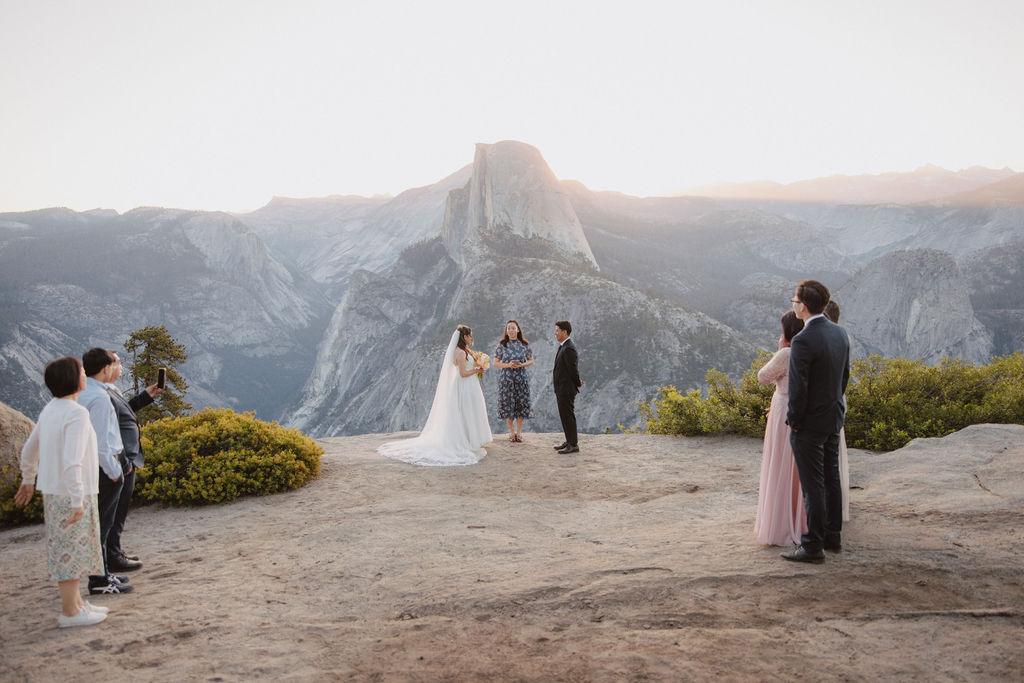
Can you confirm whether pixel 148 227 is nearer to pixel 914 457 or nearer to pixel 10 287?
pixel 10 287

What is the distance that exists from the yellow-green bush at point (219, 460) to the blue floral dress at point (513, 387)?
3.65 m

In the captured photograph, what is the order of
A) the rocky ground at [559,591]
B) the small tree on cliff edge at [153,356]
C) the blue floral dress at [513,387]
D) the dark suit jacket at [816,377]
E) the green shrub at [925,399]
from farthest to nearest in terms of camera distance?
the small tree on cliff edge at [153,356]
the blue floral dress at [513,387]
the green shrub at [925,399]
the dark suit jacket at [816,377]
the rocky ground at [559,591]

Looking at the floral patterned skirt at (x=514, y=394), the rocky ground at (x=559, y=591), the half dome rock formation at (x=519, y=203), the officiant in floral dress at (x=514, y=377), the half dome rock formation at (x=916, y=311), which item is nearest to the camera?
the rocky ground at (x=559, y=591)

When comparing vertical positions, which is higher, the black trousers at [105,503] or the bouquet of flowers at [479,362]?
the bouquet of flowers at [479,362]

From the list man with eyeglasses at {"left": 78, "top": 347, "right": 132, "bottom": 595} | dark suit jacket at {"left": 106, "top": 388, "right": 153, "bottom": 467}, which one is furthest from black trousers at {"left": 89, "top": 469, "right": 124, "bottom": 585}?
dark suit jacket at {"left": 106, "top": 388, "right": 153, "bottom": 467}

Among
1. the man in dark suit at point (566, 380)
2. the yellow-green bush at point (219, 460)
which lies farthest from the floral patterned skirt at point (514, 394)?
the yellow-green bush at point (219, 460)

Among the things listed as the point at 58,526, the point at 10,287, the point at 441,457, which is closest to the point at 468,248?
the point at 441,457

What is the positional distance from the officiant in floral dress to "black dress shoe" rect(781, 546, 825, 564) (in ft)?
Answer: 22.1

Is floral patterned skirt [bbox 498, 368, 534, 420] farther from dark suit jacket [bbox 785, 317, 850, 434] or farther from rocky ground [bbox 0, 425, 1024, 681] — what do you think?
dark suit jacket [bbox 785, 317, 850, 434]

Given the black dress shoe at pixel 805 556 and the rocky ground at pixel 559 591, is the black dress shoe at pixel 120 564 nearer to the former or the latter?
the rocky ground at pixel 559 591

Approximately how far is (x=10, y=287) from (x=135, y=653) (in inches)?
4865

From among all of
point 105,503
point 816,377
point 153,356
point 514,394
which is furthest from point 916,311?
point 105,503

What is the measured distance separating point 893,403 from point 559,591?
348 inches

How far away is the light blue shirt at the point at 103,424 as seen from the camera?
5.27 m
